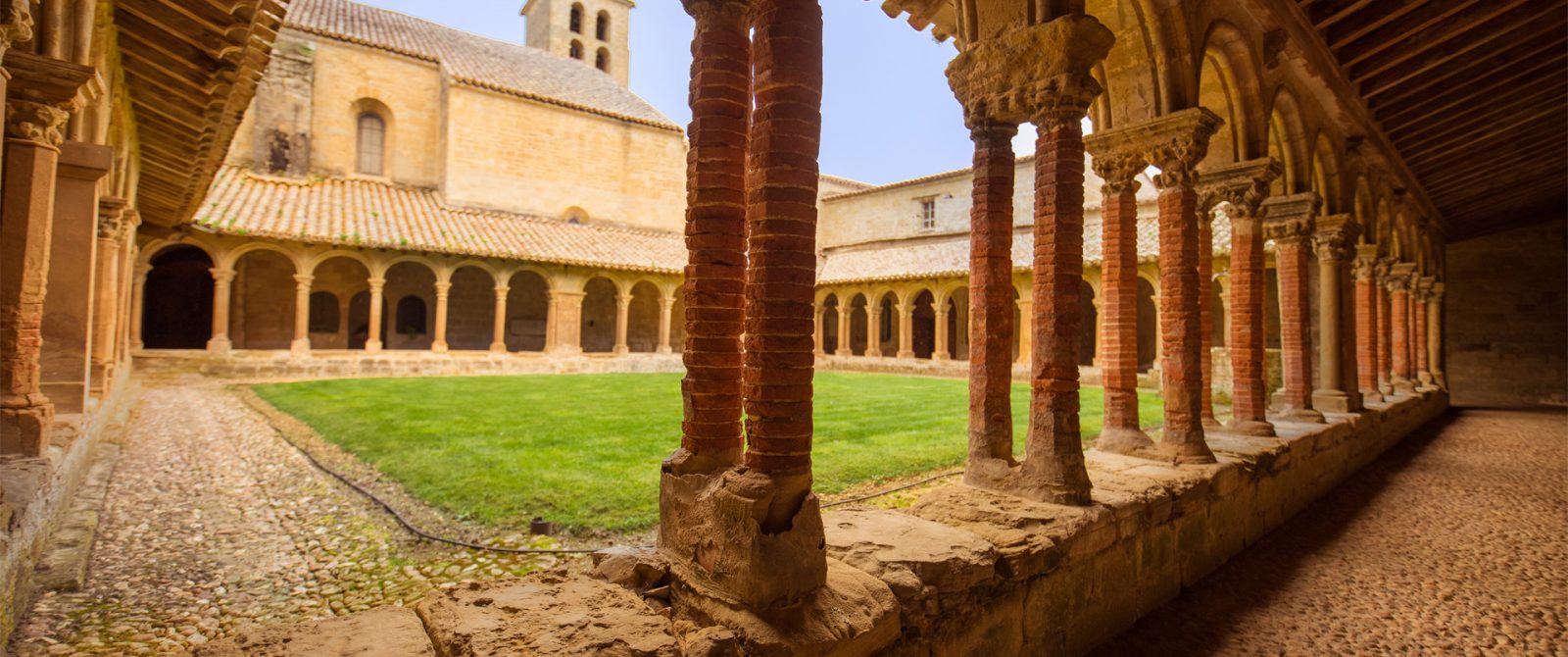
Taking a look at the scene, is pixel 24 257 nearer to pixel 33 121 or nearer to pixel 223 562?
pixel 33 121

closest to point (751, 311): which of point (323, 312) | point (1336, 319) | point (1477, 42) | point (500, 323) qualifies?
point (1477, 42)

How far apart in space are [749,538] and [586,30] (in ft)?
111

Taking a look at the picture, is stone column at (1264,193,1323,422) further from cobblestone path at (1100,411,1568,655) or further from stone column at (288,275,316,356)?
stone column at (288,275,316,356)

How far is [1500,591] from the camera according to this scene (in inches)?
163

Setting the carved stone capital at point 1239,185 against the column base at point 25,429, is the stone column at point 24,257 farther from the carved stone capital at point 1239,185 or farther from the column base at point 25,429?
the carved stone capital at point 1239,185

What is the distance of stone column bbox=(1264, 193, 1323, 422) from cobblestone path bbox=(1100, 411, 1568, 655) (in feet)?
3.16

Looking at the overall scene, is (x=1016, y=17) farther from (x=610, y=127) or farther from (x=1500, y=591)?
(x=610, y=127)

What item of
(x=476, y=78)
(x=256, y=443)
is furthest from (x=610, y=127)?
(x=256, y=443)

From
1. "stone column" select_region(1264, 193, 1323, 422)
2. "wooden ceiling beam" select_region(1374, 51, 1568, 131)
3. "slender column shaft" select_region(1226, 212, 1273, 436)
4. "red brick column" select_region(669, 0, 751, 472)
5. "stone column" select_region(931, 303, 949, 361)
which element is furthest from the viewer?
"stone column" select_region(931, 303, 949, 361)

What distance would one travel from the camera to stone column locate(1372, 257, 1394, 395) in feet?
38.1

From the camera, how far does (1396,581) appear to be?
14.0 ft

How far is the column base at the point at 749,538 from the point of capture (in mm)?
2199

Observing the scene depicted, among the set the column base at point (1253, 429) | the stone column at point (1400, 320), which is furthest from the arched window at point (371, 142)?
the stone column at point (1400, 320)

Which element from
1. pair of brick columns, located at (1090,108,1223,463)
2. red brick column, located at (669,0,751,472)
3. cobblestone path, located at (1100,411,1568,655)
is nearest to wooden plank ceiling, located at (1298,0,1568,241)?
pair of brick columns, located at (1090,108,1223,463)
